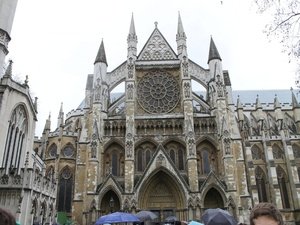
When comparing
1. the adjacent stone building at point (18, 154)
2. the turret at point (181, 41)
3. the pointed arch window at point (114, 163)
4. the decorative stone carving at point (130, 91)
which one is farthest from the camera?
the turret at point (181, 41)

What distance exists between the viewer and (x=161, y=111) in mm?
27625

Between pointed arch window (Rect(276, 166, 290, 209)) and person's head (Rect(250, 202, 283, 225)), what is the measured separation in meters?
35.4

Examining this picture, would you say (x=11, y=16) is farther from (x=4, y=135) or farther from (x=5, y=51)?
(x=4, y=135)

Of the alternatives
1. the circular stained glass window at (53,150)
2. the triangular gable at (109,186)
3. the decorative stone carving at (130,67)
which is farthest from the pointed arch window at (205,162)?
the circular stained glass window at (53,150)

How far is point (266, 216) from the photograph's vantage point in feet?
A: 7.41

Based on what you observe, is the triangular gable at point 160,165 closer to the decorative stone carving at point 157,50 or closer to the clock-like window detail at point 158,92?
the clock-like window detail at point 158,92

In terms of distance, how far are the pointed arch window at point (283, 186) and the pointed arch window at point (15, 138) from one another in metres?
29.4

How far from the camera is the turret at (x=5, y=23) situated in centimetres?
1444

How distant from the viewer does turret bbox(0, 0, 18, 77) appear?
1444cm

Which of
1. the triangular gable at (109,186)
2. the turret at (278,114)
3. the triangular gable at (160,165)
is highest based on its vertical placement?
the turret at (278,114)

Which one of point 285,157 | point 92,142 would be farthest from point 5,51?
point 285,157

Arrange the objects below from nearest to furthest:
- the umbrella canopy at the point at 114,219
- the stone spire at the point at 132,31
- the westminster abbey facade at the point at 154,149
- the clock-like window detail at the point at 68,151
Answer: the umbrella canopy at the point at 114,219, the westminster abbey facade at the point at 154,149, the stone spire at the point at 132,31, the clock-like window detail at the point at 68,151

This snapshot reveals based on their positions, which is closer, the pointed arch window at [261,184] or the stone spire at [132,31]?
the stone spire at [132,31]

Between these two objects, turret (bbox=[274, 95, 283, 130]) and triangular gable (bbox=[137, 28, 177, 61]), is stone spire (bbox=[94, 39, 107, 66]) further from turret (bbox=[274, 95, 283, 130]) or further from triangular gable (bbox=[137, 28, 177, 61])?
turret (bbox=[274, 95, 283, 130])
